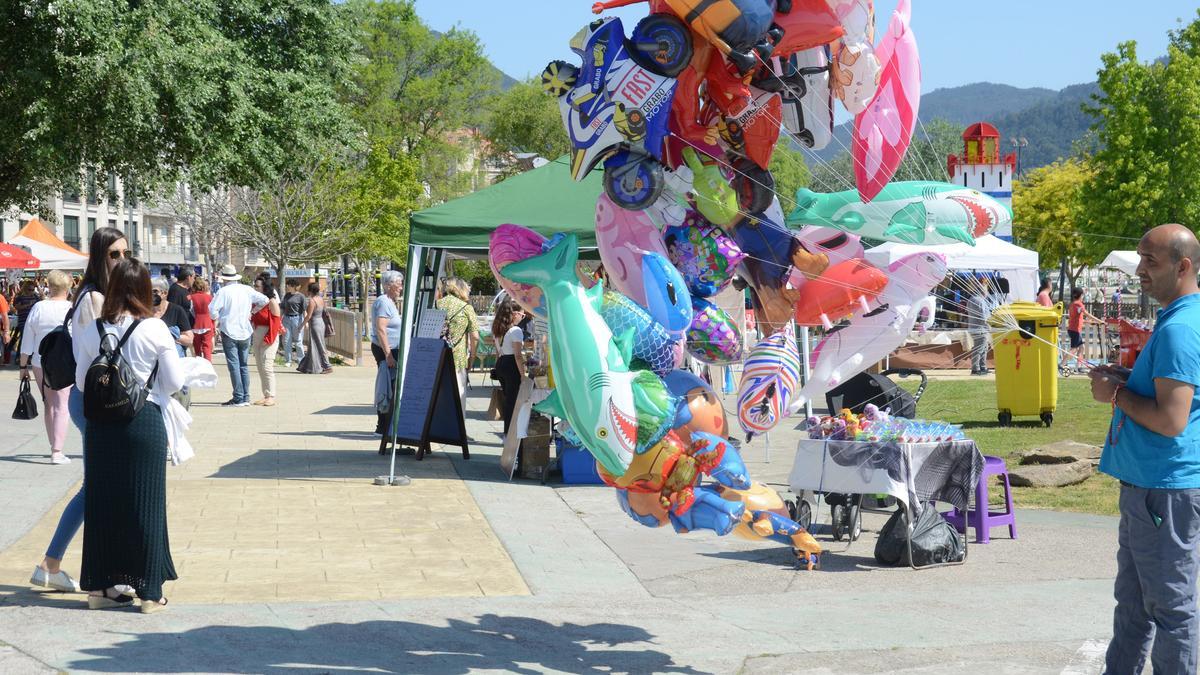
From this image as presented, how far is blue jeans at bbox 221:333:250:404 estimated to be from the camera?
16.8 meters

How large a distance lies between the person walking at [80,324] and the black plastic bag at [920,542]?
15.6 feet

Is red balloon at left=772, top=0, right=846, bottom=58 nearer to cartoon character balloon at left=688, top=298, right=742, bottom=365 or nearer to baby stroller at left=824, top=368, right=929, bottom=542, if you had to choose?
cartoon character balloon at left=688, top=298, right=742, bottom=365

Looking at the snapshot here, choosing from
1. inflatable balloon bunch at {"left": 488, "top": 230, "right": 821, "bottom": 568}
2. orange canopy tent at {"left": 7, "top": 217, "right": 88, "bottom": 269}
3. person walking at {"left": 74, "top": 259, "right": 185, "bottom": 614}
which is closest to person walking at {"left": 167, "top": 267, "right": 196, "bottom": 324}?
orange canopy tent at {"left": 7, "top": 217, "right": 88, "bottom": 269}

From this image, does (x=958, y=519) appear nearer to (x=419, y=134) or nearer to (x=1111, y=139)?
(x=1111, y=139)

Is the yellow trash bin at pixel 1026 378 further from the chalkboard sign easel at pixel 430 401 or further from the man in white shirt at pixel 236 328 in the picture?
→ the man in white shirt at pixel 236 328

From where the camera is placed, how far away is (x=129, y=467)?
6207mm

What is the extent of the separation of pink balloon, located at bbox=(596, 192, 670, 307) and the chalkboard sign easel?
6.62m

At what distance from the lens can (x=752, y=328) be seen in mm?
6809

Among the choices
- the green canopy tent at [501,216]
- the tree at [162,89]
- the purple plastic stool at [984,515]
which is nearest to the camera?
the purple plastic stool at [984,515]

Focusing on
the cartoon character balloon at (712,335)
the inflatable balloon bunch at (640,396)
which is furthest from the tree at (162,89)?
the cartoon character balloon at (712,335)

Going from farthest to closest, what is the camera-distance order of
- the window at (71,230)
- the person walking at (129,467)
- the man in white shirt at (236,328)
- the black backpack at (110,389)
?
the window at (71,230) → the man in white shirt at (236,328) → the person walking at (129,467) → the black backpack at (110,389)

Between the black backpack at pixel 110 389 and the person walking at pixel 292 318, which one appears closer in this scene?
the black backpack at pixel 110 389

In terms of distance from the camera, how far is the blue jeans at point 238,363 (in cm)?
1680

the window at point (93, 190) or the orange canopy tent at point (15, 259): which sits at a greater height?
the window at point (93, 190)
